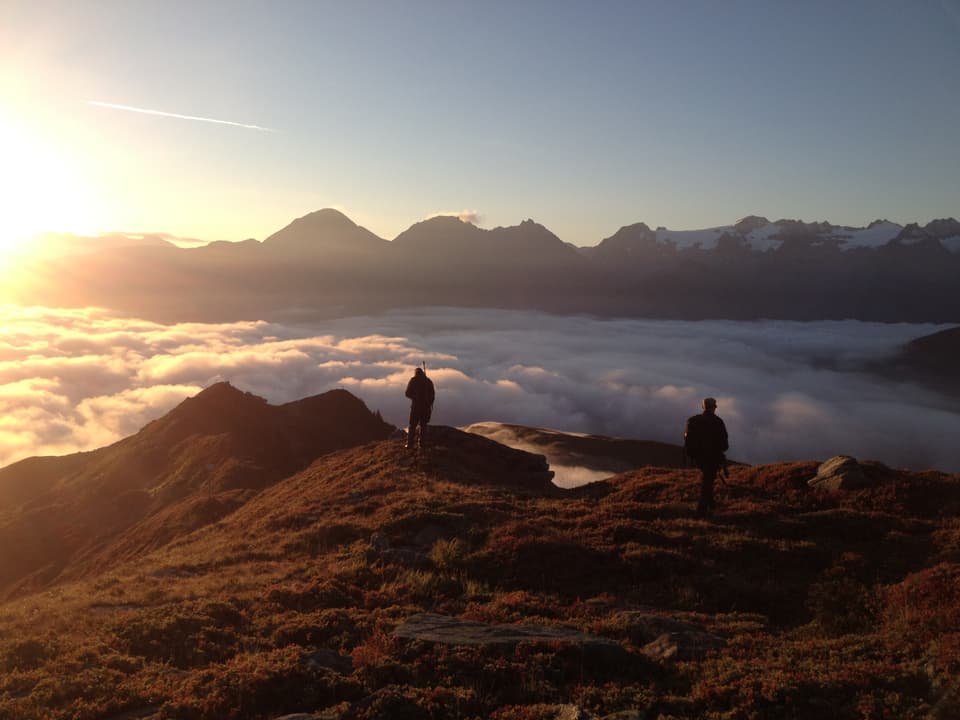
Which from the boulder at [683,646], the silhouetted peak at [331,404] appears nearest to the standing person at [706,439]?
the boulder at [683,646]

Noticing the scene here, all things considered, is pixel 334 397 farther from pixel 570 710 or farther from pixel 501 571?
pixel 570 710

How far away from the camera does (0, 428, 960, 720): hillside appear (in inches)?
316

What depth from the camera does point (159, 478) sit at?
2197 inches

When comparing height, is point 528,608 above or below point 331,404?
above

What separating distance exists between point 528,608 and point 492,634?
237 centimetres

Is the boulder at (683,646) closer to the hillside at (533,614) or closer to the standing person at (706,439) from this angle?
the hillside at (533,614)

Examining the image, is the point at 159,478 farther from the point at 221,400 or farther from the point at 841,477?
the point at 841,477

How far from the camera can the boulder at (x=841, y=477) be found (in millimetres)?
19337

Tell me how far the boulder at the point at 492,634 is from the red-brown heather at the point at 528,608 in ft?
0.27

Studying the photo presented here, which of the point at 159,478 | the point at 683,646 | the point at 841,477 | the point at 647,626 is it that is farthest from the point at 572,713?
the point at 159,478

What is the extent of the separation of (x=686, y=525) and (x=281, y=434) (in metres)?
Answer: 51.9

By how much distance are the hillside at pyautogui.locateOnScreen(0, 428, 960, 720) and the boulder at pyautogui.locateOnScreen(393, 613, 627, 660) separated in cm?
Answer: 6

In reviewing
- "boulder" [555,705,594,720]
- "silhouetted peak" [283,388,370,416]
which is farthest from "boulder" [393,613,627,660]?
"silhouetted peak" [283,388,370,416]

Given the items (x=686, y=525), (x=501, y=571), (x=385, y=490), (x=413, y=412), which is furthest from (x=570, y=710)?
(x=413, y=412)
